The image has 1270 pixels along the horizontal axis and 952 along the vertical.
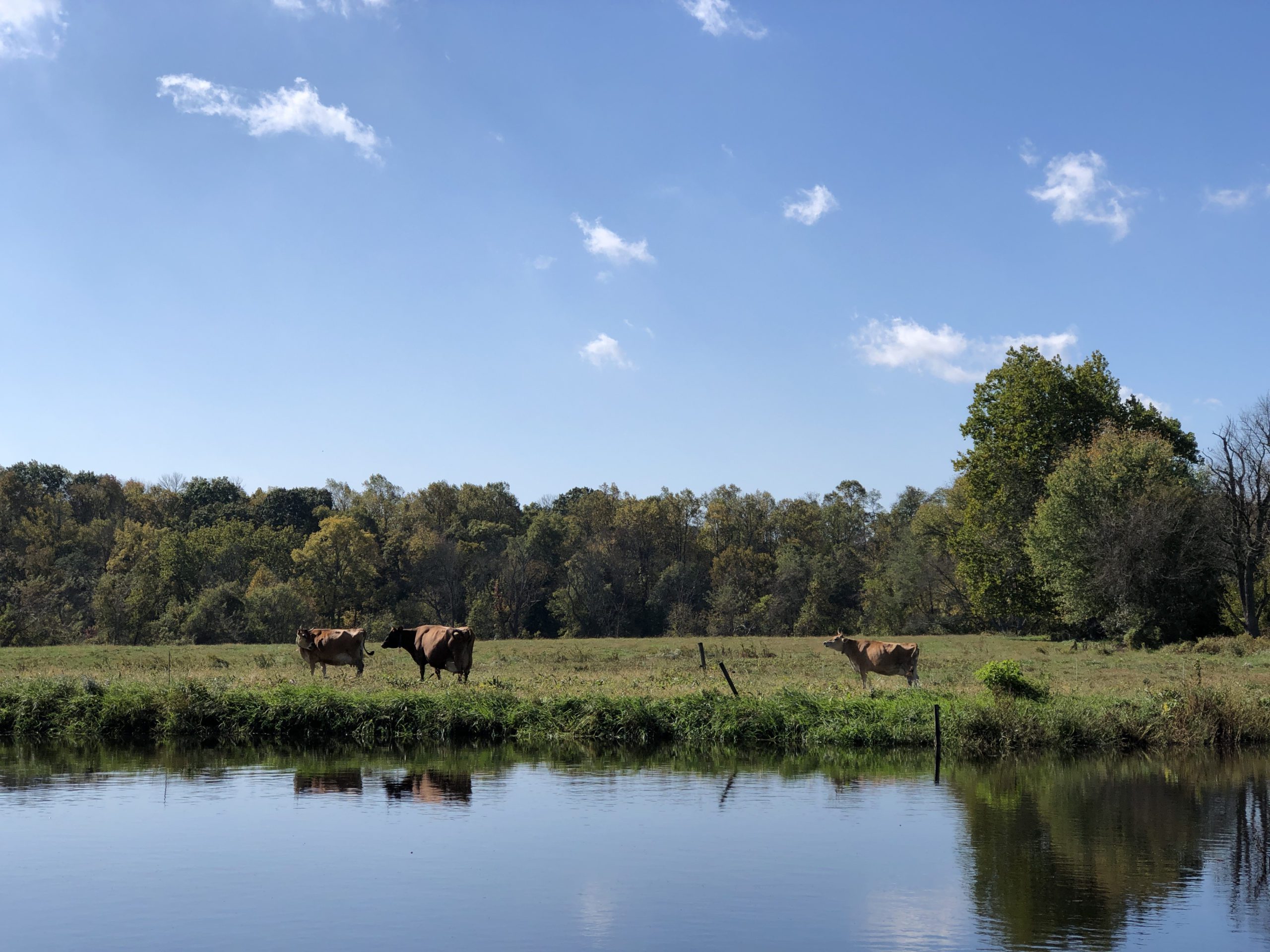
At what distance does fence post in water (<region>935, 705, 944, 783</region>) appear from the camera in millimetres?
23597

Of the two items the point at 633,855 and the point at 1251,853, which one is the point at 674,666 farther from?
the point at 1251,853

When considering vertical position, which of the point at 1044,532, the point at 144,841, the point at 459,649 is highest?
the point at 1044,532

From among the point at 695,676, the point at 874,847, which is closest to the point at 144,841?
the point at 874,847

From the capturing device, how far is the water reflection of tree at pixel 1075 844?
13094mm

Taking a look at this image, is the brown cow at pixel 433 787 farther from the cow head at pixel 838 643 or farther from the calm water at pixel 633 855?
the cow head at pixel 838 643

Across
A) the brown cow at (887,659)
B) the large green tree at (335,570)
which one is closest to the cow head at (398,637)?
the brown cow at (887,659)

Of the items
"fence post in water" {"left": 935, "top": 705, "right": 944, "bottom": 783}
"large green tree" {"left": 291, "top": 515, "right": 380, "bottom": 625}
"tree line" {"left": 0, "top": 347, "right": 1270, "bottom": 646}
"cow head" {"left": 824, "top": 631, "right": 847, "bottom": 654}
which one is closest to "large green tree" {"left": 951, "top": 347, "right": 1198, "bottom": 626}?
Result: "tree line" {"left": 0, "top": 347, "right": 1270, "bottom": 646}

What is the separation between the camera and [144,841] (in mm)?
16906

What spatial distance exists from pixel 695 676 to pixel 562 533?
76.5m

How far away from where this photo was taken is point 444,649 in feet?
110

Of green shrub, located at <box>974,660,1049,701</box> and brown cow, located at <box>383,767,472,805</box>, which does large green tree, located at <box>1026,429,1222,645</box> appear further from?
brown cow, located at <box>383,767,472,805</box>

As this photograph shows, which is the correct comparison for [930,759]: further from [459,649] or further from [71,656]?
[71,656]

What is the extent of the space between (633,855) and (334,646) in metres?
21.6

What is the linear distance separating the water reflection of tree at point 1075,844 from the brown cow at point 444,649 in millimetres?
15904
